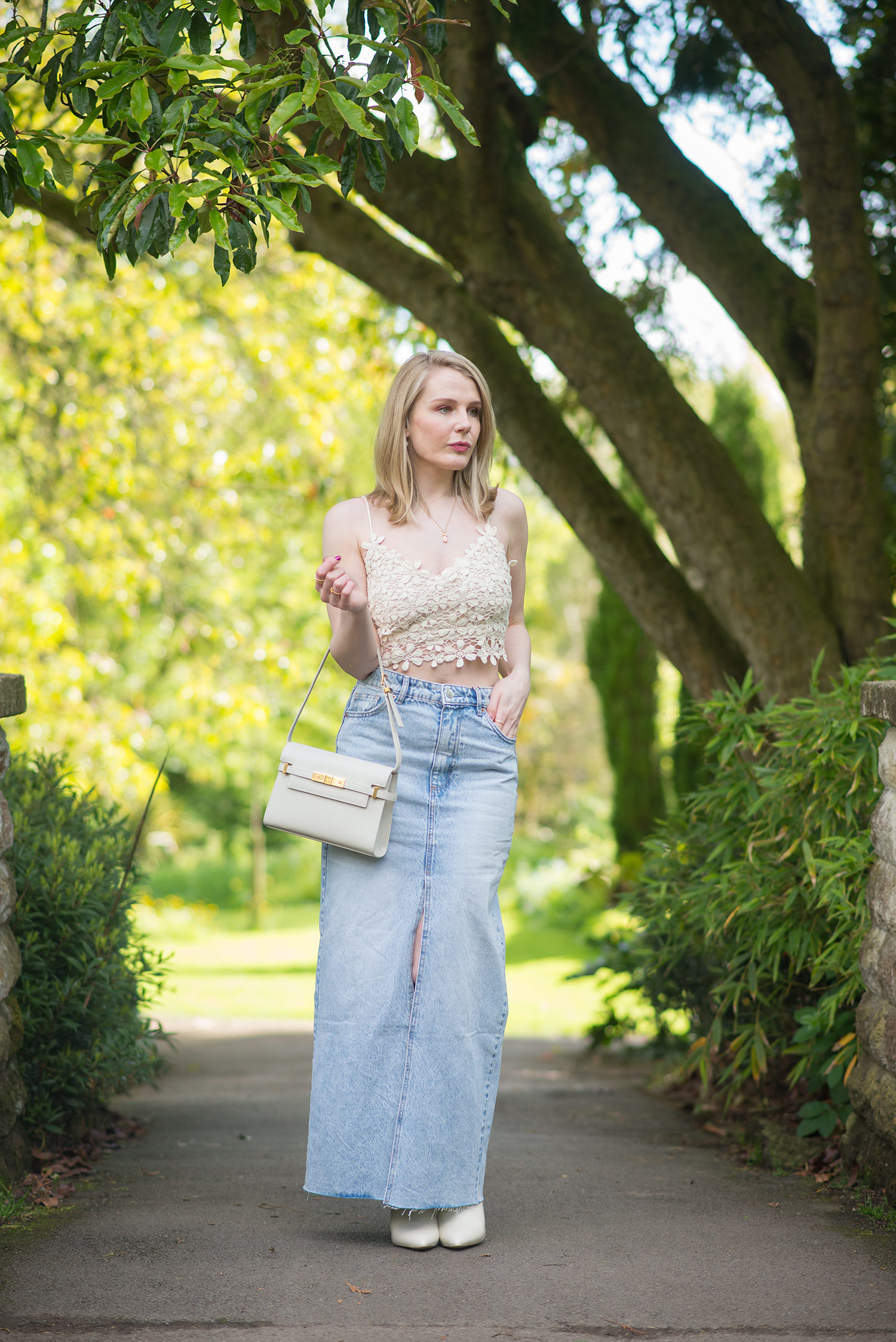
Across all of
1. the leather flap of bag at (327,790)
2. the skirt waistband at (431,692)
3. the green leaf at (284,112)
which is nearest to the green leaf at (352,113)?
the green leaf at (284,112)

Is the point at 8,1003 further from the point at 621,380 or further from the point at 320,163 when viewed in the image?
the point at 621,380

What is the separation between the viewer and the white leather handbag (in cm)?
285

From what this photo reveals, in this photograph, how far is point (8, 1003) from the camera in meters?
3.18

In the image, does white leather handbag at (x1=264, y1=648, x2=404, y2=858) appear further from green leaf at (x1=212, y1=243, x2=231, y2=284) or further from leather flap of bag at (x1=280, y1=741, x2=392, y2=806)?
green leaf at (x1=212, y1=243, x2=231, y2=284)

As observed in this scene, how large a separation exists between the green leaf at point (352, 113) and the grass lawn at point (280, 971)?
13.2 ft

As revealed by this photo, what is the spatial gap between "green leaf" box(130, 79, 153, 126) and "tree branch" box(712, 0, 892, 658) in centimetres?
297

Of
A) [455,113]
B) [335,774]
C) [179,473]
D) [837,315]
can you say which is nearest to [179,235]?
[455,113]

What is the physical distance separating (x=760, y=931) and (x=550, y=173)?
17.8 feet

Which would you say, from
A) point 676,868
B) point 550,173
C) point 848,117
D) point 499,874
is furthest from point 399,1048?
point 550,173

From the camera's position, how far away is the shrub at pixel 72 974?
11.2 feet

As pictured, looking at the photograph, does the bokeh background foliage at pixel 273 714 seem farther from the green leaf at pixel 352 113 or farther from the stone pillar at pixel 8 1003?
the green leaf at pixel 352 113

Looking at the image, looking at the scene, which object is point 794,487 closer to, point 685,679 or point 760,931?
point 685,679

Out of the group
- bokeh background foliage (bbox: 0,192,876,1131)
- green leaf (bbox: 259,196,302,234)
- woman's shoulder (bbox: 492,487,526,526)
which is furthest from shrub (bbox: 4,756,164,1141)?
green leaf (bbox: 259,196,302,234)

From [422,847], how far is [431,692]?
38 cm
